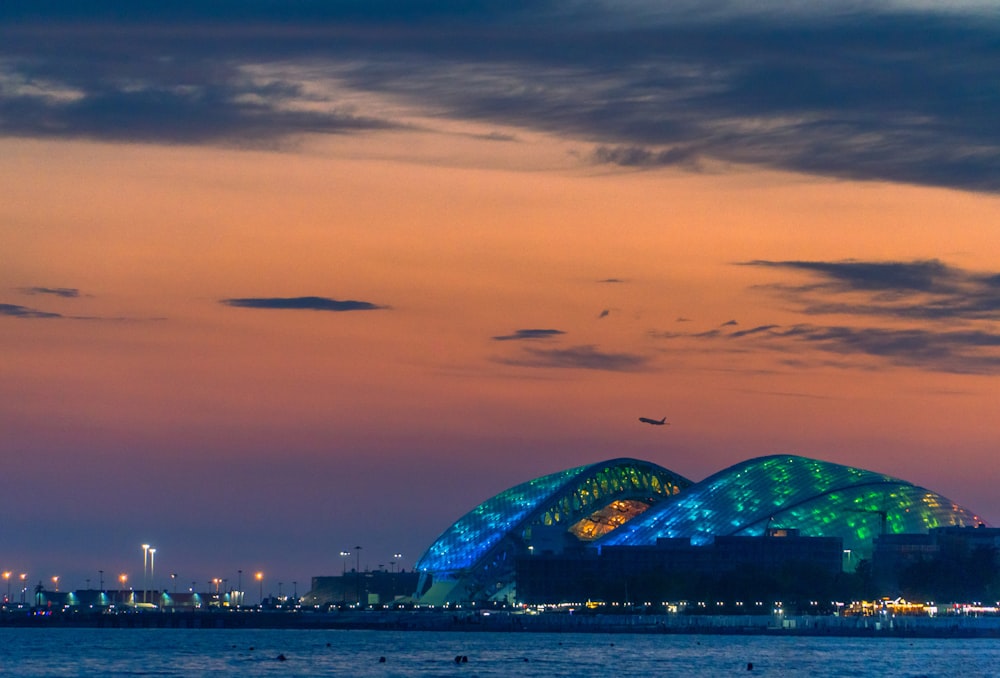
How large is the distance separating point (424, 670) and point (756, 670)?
26313 millimetres

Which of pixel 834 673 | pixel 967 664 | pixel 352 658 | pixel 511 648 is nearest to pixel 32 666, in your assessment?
pixel 352 658

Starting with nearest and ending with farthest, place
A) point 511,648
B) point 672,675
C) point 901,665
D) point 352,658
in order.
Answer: point 672,675 < point 901,665 < point 352,658 < point 511,648

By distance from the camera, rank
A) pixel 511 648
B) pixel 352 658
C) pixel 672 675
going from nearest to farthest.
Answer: pixel 672 675
pixel 352 658
pixel 511 648

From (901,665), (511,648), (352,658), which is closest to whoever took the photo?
(901,665)

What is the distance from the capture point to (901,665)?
16425 cm

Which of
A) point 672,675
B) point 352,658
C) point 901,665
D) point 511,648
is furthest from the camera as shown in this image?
point 511,648

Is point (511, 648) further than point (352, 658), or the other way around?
point (511, 648)

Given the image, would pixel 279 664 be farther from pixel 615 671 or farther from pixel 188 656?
pixel 615 671

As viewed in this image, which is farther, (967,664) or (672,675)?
(967,664)

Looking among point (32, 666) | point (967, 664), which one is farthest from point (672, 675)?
point (32, 666)

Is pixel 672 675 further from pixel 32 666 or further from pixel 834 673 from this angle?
pixel 32 666

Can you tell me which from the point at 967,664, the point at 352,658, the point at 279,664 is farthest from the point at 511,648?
the point at 967,664

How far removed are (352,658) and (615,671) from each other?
116 ft

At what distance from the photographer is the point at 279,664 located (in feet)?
554
